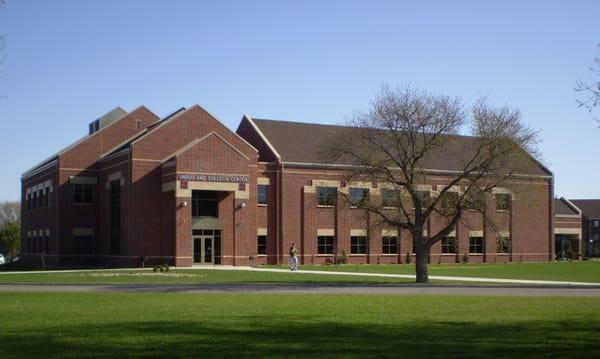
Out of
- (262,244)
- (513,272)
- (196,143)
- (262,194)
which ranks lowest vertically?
(513,272)

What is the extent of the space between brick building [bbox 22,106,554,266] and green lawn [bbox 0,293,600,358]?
26976 mm

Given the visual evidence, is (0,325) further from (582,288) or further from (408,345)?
(582,288)

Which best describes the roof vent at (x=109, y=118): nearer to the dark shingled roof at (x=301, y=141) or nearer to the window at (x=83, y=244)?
the window at (x=83, y=244)

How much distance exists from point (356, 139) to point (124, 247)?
2659 cm

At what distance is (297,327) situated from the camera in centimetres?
1527

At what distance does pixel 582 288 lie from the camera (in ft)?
103

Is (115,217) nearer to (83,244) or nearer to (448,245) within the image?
(83,244)

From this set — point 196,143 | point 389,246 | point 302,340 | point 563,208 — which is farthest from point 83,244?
point 563,208

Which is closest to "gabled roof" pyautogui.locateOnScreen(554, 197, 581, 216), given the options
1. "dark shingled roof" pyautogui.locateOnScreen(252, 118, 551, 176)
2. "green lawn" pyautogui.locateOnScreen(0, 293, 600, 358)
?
"dark shingled roof" pyautogui.locateOnScreen(252, 118, 551, 176)

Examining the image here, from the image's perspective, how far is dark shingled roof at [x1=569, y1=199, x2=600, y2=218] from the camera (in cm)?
12644

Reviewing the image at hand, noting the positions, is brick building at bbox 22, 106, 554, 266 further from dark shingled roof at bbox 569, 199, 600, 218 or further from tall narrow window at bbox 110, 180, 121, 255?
dark shingled roof at bbox 569, 199, 600, 218

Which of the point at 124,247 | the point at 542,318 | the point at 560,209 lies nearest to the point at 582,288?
the point at 542,318

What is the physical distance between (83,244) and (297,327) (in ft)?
169

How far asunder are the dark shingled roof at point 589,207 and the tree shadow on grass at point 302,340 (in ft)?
386
